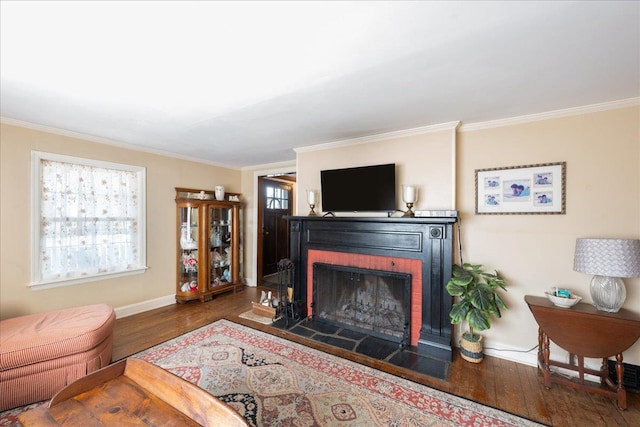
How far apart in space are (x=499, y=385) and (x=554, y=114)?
2276mm

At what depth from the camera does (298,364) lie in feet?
7.52

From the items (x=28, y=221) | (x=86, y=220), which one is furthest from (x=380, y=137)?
(x=28, y=221)

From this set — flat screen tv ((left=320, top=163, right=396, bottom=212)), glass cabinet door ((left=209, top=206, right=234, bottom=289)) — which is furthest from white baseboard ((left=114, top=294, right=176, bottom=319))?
flat screen tv ((left=320, top=163, right=396, bottom=212))

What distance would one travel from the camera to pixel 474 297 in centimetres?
223

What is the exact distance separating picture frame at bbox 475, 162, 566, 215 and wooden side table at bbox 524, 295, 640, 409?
81 centimetres

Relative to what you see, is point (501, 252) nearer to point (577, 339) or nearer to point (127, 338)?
point (577, 339)

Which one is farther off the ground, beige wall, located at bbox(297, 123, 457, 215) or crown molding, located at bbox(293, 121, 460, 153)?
crown molding, located at bbox(293, 121, 460, 153)

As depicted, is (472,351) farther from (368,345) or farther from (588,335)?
(368,345)

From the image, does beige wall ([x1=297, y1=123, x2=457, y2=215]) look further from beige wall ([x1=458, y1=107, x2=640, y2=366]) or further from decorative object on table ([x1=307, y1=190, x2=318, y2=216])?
decorative object on table ([x1=307, y1=190, x2=318, y2=216])

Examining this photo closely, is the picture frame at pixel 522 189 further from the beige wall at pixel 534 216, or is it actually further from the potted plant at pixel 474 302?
the potted plant at pixel 474 302

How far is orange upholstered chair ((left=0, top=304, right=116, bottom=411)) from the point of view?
1.77 metres

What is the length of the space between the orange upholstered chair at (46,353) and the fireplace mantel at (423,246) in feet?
7.24

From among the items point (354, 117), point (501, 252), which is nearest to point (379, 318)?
point (501, 252)

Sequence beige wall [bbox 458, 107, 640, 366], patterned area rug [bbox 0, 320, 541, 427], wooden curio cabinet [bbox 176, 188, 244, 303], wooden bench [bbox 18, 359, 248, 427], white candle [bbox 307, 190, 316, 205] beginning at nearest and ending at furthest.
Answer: wooden bench [bbox 18, 359, 248, 427] → patterned area rug [bbox 0, 320, 541, 427] → beige wall [bbox 458, 107, 640, 366] → white candle [bbox 307, 190, 316, 205] → wooden curio cabinet [bbox 176, 188, 244, 303]
